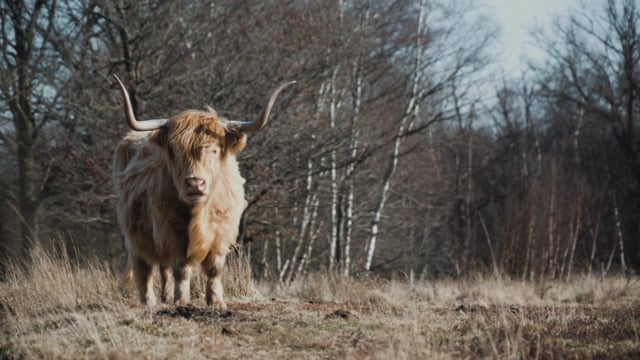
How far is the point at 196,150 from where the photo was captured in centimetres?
580

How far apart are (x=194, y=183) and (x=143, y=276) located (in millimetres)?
1520

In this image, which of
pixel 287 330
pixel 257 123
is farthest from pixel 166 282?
pixel 287 330

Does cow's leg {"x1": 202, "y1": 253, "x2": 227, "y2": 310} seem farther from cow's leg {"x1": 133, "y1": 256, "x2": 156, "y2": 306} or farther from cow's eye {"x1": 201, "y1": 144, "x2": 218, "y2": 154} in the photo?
cow's eye {"x1": 201, "y1": 144, "x2": 218, "y2": 154}

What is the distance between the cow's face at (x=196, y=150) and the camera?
18.5 ft

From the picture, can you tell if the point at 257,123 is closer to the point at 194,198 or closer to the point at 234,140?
the point at 234,140

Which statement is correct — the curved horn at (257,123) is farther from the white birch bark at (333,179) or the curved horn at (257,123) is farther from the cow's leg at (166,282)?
the white birch bark at (333,179)

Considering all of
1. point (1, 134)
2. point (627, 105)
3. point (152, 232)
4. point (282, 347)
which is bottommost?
point (282, 347)

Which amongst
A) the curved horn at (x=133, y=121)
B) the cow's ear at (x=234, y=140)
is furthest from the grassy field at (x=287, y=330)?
the curved horn at (x=133, y=121)

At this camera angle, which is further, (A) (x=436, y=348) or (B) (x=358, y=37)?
(B) (x=358, y=37)

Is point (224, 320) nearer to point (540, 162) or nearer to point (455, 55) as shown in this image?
point (455, 55)

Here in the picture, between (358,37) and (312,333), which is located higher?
(358,37)

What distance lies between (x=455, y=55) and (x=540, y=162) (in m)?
11.4


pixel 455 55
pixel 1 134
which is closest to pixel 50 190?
pixel 1 134

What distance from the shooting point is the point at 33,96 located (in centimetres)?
1376
